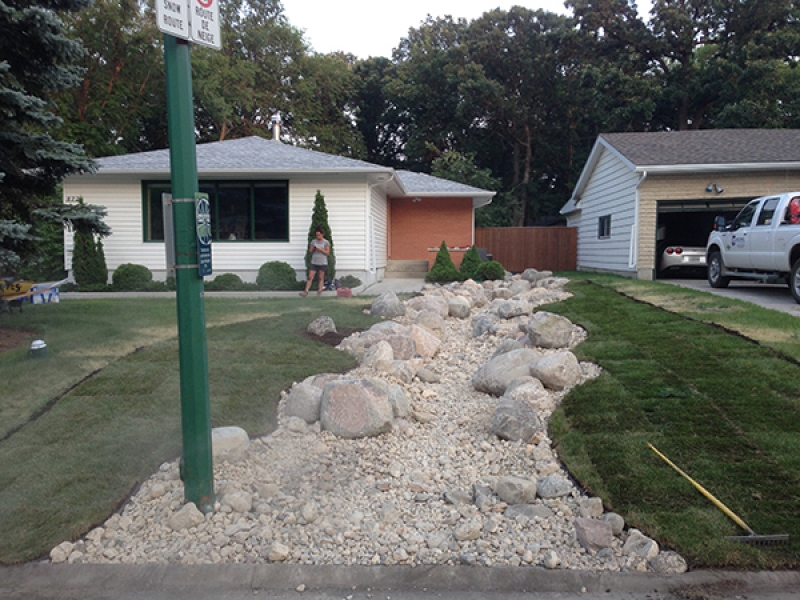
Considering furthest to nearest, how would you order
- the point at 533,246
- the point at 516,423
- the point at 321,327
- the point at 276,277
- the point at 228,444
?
the point at 533,246 → the point at 276,277 → the point at 321,327 → the point at 516,423 → the point at 228,444

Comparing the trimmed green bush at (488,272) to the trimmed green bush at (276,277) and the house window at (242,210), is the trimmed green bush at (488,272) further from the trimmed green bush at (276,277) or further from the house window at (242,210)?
the house window at (242,210)

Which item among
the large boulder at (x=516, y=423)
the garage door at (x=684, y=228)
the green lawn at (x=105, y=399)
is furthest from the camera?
the garage door at (x=684, y=228)

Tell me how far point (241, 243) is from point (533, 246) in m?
12.0

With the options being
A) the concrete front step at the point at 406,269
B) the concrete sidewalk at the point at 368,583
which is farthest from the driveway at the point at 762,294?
the concrete front step at the point at 406,269

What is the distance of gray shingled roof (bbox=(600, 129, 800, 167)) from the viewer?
15.2 m

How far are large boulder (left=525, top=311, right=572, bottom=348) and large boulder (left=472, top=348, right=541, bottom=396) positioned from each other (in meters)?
0.99

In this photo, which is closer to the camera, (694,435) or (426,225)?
(694,435)

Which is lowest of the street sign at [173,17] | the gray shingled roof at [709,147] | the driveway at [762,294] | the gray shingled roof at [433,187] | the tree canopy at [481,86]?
the driveway at [762,294]

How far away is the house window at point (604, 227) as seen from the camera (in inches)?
749

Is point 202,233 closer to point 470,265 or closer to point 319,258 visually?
point 319,258

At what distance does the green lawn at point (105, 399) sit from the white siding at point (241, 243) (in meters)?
5.81

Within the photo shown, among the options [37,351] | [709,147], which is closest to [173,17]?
[37,351]

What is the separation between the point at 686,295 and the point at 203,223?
9.09 meters

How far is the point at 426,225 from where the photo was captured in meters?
22.9
